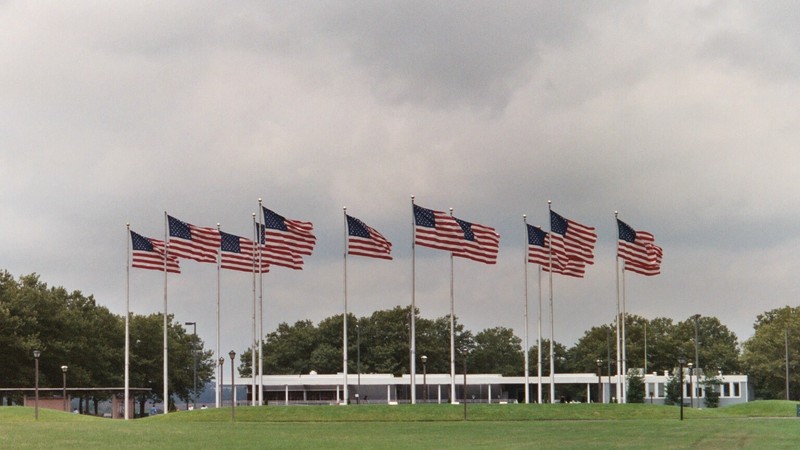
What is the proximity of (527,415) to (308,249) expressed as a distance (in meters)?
18.0

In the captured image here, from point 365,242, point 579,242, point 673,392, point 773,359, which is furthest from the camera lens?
point 773,359

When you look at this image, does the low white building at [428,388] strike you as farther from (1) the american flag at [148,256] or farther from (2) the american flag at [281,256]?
(2) the american flag at [281,256]

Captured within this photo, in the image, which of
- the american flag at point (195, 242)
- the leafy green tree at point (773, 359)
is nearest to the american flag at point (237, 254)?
the american flag at point (195, 242)

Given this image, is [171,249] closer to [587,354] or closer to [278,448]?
[278,448]

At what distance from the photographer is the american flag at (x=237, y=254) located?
A: 253ft

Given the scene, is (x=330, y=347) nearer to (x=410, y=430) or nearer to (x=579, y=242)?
(x=579, y=242)

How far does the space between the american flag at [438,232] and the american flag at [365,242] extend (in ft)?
8.66

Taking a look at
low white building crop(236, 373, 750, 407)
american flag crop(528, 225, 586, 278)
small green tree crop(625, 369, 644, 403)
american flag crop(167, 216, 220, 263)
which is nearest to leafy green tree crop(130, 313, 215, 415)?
low white building crop(236, 373, 750, 407)

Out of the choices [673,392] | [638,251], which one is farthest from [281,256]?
[673,392]

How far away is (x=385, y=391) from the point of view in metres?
137

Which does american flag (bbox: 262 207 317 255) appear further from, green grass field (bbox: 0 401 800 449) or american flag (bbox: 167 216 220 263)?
green grass field (bbox: 0 401 800 449)

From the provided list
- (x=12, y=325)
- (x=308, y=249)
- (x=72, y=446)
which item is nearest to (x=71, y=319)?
(x=12, y=325)

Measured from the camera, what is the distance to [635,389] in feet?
385

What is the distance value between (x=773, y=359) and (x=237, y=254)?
93.0 meters
